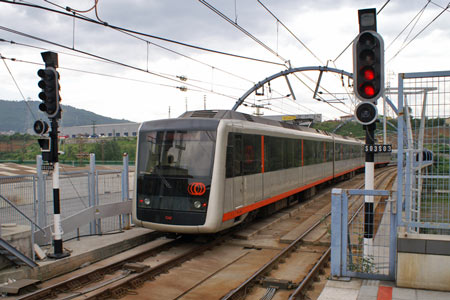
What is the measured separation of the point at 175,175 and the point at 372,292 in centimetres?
508

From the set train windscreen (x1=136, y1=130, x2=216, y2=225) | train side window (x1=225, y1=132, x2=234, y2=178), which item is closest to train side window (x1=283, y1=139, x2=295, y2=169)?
train side window (x1=225, y1=132, x2=234, y2=178)

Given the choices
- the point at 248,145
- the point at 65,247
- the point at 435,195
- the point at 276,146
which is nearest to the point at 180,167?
the point at 248,145

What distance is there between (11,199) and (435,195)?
7.69 metres

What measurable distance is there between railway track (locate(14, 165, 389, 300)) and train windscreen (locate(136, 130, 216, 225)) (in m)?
0.88

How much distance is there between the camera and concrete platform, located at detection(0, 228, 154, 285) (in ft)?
24.3

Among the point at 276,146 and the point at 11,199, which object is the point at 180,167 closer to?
the point at 11,199

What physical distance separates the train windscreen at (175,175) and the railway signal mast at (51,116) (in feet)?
6.69

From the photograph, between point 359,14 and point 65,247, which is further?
point 65,247

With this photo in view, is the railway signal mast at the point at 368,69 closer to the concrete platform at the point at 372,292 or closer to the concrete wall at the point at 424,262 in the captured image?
the concrete wall at the point at 424,262

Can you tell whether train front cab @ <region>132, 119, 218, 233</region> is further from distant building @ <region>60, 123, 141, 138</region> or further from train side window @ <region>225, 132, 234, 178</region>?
distant building @ <region>60, 123, 141, 138</region>

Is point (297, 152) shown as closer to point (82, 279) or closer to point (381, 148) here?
point (381, 148)

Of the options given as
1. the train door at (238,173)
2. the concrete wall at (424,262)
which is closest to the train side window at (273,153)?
the train door at (238,173)

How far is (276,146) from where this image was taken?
43.2 feet

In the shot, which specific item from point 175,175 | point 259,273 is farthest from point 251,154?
point 259,273
